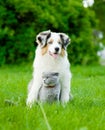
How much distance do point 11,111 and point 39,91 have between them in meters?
1.55

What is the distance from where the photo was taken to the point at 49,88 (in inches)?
300

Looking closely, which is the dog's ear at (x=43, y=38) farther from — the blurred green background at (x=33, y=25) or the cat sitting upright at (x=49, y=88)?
the blurred green background at (x=33, y=25)

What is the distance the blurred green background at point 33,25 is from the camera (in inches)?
767

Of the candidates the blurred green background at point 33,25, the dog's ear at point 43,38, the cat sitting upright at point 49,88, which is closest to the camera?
the cat sitting upright at point 49,88

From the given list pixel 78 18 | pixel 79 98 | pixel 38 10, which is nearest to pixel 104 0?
pixel 78 18

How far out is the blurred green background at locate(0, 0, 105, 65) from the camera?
63.9 ft

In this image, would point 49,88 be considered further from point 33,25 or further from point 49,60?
point 33,25

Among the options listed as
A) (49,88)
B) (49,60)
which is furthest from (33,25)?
(49,88)

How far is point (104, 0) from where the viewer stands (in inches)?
1251

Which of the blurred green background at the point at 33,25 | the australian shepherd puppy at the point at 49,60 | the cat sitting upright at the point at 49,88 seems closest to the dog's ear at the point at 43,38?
the australian shepherd puppy at the point at 49,60

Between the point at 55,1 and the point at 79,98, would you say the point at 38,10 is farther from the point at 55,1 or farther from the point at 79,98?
the point at 79,98

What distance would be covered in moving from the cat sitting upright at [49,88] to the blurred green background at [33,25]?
11.6m

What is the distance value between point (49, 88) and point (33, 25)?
12441mm

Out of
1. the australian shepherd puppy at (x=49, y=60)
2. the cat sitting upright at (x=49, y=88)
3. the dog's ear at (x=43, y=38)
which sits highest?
the dog's ear at (x=43, y=38)
